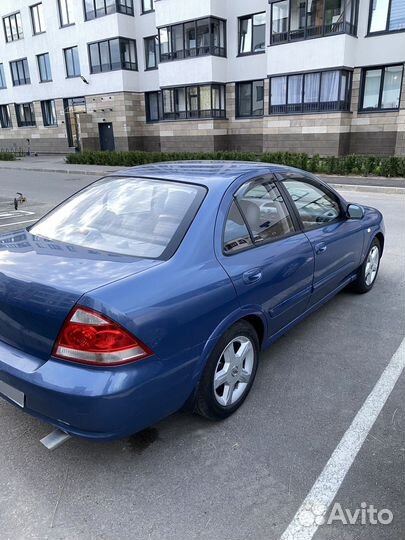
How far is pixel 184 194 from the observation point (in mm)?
2949

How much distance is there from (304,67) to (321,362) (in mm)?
20509

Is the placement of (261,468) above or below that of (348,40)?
below

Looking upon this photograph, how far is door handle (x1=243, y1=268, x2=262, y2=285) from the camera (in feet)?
9.25

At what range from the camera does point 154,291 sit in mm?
2283

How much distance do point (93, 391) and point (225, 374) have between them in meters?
0.96

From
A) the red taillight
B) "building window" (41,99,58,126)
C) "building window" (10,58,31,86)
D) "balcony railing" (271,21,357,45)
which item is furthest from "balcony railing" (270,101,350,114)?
"building window" (10,58,31,86)

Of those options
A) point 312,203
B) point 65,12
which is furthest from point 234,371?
point 65,12

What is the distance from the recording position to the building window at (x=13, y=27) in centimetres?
3484

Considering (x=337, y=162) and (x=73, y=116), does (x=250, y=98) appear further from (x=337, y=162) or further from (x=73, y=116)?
(x=73, y=116)

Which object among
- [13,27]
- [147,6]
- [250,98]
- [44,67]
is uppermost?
[13,27]

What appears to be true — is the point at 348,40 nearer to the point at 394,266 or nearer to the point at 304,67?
the point at 304,67

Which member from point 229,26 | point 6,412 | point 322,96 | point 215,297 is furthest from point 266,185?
point 229,26

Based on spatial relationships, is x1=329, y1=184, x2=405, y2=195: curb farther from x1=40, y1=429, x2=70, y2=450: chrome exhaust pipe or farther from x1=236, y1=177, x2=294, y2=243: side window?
x1=40, y1=429, x2=70, y2=450: chrome exhaust pipe

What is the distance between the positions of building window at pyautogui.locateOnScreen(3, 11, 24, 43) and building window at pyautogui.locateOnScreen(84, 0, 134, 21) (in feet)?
28.5
